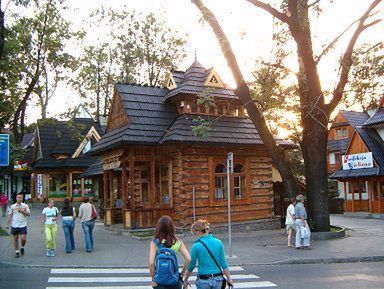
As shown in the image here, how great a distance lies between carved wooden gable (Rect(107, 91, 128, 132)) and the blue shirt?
609 inches

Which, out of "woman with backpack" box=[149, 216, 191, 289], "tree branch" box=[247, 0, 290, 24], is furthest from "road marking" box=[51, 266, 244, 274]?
"tree branch" box=[247, 0, 290, 24]

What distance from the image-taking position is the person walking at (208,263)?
20.4ft

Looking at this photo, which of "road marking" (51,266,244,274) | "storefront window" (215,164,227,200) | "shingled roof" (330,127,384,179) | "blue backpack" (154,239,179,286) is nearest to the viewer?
"blue backpack" (154,239,179,286)

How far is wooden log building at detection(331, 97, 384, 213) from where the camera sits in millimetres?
33844

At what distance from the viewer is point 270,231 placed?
21609 millimetres

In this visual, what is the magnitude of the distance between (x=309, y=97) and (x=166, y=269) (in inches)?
575

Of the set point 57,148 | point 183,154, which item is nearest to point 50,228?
point 183,154

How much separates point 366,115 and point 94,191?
29.6 metres

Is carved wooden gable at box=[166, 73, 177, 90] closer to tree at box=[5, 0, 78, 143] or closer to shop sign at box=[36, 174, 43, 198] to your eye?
tree at box=[5, 0, 78, 143]

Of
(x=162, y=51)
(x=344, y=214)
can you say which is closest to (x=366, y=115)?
(x=344, y=214)

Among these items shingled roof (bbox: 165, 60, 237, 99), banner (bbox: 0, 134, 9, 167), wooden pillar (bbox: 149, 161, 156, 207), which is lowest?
wooden pillar (bbox: 149, 161, 156, 207)

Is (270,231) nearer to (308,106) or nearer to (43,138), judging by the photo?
(308,106)

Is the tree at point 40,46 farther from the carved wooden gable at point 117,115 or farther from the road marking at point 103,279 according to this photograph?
the road marking at point 103,279

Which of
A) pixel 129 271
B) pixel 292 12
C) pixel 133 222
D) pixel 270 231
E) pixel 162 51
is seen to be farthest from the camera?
pixel 162 51
